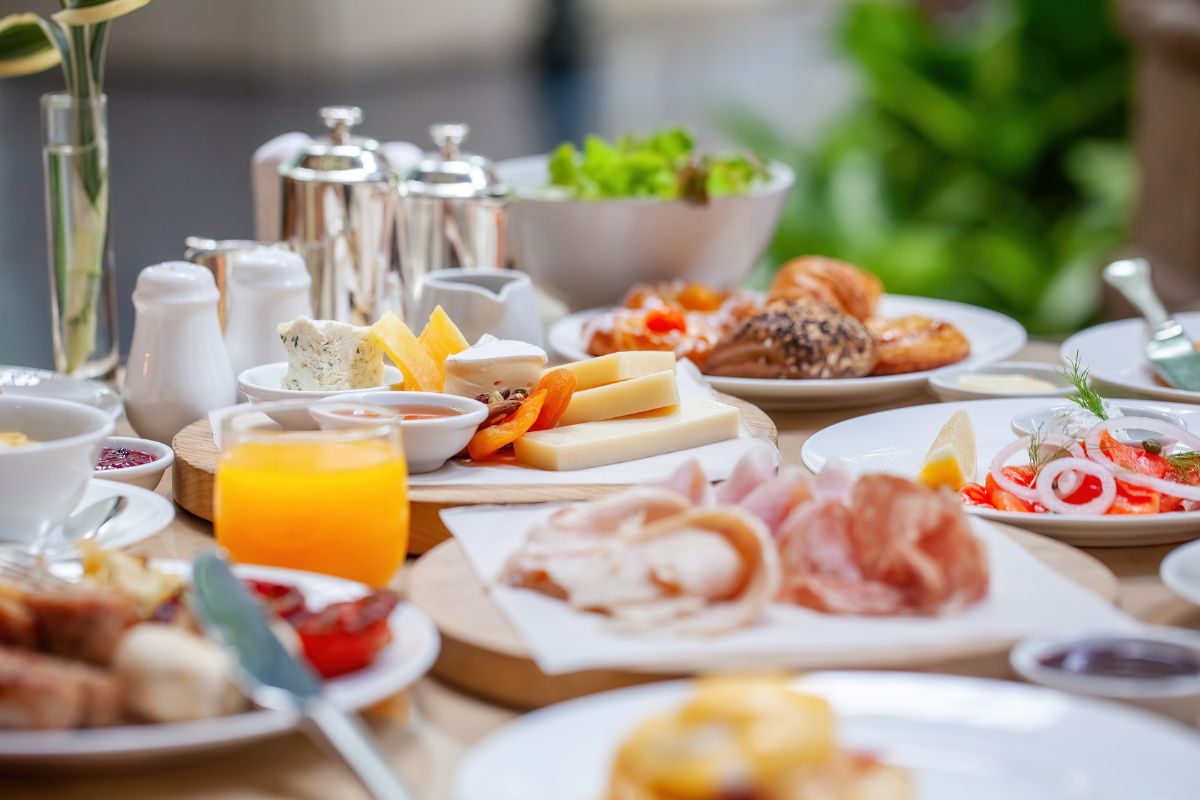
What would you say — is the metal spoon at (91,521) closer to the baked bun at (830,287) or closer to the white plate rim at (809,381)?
the white plate rim at (809,381)

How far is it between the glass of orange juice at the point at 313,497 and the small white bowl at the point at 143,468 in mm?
369

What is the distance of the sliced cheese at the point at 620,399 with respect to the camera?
1.88 metres

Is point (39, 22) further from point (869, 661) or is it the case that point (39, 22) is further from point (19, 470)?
point (869, 661)

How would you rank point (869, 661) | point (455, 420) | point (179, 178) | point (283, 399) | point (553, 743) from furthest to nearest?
point (179, 178), point (283, 399), point (455, 420), point (869, 661), point (553, 743)

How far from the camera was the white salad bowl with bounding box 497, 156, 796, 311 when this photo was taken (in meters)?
2.79

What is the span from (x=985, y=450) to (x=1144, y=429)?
0.24 meters

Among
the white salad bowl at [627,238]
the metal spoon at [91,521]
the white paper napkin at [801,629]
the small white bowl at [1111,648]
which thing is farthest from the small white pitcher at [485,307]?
the small white bowl at [1111,648]

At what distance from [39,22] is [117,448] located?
912 millimetres

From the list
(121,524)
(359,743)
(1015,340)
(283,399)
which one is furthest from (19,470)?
(1015,340)

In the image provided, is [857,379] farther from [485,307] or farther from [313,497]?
[313,497]

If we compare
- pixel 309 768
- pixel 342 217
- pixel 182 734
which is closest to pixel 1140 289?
pixel 342 217

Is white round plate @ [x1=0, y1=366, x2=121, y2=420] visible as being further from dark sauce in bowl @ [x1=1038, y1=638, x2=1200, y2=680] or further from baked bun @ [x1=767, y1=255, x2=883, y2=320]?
dark sauce in bowl @ [x1=1038, y1=638, x2=1200, y2=680]

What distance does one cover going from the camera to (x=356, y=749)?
0.95 meters

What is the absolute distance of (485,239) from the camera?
2.65 metres
